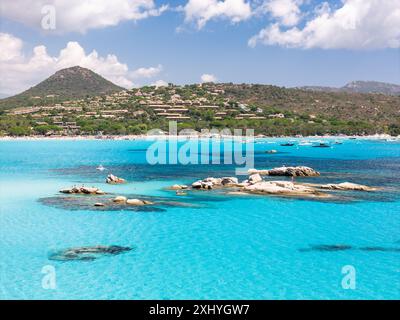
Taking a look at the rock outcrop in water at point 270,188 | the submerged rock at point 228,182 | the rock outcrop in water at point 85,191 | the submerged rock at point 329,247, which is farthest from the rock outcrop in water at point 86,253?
the submerged rock at point 228,182

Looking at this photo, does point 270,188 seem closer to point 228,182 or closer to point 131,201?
point 228,182

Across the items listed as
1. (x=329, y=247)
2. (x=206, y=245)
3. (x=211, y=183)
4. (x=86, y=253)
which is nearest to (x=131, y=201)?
(x=211, y=183)

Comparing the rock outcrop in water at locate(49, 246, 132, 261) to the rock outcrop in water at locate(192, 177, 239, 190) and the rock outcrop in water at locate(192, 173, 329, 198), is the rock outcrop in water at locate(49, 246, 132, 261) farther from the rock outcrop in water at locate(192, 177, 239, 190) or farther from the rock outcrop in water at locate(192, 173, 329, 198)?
the rock outcrop in water at locate(192, 177, 239, 190)

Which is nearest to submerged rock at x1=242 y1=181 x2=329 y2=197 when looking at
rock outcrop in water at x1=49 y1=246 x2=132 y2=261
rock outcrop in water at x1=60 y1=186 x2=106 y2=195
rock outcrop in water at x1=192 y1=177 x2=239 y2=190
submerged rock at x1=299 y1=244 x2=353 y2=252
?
rock outcrop in water at x1=192 y1=177 x2=239 y2=190
